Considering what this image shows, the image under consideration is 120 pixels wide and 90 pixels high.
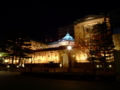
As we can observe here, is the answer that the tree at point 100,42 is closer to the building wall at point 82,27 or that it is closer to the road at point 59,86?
the road at point 59,86

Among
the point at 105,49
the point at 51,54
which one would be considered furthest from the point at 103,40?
the point at 51,54

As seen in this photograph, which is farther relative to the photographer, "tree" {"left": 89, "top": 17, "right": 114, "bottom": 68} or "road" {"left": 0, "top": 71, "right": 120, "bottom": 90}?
"tree" {"left": 89, "top": 17, "right": 114, "bottom": 68}

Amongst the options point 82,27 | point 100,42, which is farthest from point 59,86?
point 82,27

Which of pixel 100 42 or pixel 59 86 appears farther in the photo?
pixel 100 42

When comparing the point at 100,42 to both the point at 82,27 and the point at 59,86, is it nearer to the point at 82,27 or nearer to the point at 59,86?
the point at 59,86

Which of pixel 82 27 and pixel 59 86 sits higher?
pixel 82 27

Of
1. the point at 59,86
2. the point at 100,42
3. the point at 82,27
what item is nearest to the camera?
the point at 59,86

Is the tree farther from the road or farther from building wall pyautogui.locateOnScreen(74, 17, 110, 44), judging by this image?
building wall pyautogui.locateOnScreen(74, 17, 110, 44)

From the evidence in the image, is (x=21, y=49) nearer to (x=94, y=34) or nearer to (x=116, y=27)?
(x=94, y=34)

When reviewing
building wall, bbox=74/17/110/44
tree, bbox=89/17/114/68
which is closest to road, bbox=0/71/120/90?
tree, bbox=89/17/114/68

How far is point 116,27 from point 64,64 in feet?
60.8

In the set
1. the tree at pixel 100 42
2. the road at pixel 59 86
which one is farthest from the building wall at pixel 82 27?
the road at pixel 59 86

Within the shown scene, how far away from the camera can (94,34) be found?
18391 mm

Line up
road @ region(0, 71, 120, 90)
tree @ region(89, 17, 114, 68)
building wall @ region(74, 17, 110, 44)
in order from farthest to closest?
building wall @ region(74, 17, 110, 44) < tree @ region(89, 17, 114, 68) < road @ region(0, 71, 120, 90)
